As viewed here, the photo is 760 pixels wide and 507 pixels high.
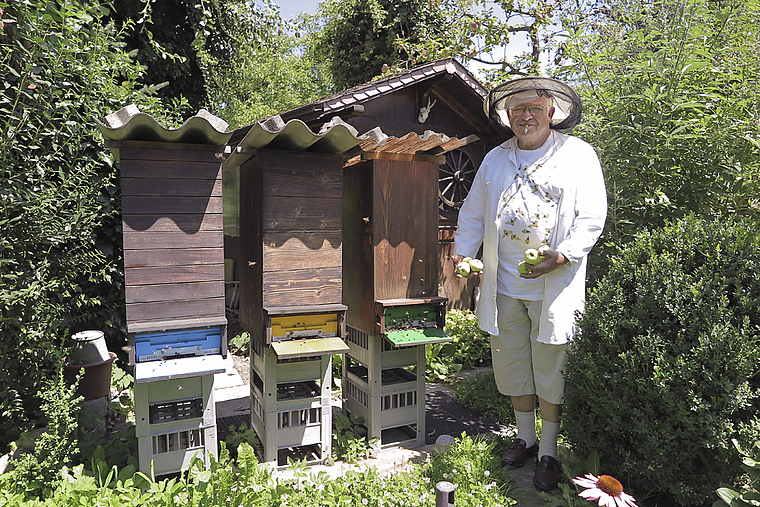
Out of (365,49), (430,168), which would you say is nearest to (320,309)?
(430,168)

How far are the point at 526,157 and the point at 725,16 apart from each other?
5.48 feet

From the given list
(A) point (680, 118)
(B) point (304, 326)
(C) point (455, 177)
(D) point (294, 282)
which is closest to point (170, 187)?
(D) point (294, 282)

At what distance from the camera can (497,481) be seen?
8.78 ft

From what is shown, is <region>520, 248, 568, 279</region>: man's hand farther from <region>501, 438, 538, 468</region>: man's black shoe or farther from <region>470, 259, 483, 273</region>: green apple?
<region>501, 438, 538, 468</region>: man's black shoe

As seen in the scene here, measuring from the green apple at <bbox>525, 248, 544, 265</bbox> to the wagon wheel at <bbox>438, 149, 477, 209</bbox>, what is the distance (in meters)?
4.09

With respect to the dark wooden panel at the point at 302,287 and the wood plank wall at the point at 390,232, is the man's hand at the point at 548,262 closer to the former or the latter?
the wood plank wall at the point at 390,232

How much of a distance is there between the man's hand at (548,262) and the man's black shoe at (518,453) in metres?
1.12

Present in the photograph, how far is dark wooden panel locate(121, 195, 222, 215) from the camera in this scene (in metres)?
2.43

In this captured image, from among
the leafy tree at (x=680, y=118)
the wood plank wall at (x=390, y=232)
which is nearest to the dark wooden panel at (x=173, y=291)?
the wood plank wall at (x=390, y=232)

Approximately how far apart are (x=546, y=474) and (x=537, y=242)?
1269 millimetres

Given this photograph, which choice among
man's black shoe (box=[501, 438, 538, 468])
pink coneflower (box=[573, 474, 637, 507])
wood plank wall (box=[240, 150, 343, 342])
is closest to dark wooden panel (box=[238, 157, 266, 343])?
wood plank wall (box=[240, 150, 343, 342])

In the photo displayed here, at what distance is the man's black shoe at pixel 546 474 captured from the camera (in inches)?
105

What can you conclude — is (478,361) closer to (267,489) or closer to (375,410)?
(375,410)

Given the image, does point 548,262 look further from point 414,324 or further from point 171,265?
point 171,265
